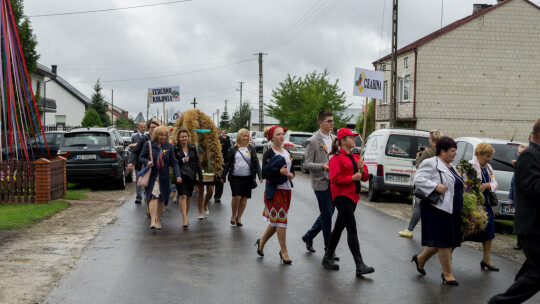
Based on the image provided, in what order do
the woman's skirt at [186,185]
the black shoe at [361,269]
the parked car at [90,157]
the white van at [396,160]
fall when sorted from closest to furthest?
1. the black shoe at [361,269]
2. the woman's skirt at [186,185]
3. the white van at [396,160]
4. the parked car at [90,157]

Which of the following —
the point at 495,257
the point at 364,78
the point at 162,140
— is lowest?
the point at 495,257

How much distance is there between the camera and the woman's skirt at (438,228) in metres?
6.13

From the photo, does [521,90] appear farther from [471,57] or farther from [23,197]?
[23,197]

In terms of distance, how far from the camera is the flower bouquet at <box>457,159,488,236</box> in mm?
6590

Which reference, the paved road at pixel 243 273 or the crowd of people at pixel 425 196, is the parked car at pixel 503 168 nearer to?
the crowd of people at pixel 425 196

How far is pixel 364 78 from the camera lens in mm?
9828

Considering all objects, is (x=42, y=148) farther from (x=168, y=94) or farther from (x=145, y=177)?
(x=145, y=177)

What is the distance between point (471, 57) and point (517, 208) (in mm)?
34900

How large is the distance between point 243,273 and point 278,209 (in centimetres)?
102

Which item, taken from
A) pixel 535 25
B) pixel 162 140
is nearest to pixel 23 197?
pixel 162 140

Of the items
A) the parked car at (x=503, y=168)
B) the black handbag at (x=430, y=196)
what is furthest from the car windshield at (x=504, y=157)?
the black handbag at (x=430, y=196)

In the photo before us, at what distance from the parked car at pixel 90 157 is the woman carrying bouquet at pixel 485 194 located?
441 inches

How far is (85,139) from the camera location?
16.2m

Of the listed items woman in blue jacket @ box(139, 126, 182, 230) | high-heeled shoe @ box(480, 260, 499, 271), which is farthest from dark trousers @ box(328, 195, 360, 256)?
woman in blue jacket @ box(139, 126, 182, 230)
